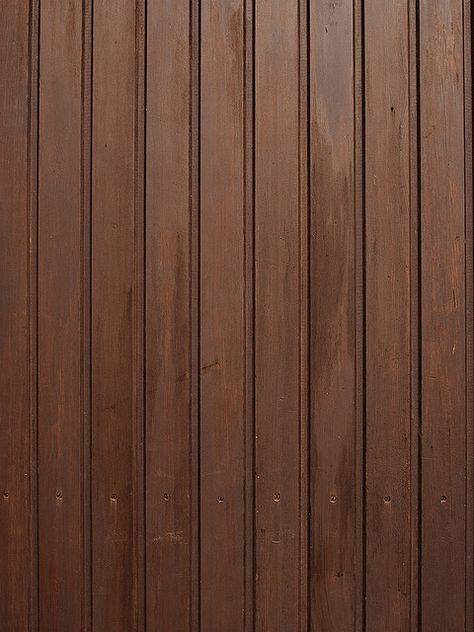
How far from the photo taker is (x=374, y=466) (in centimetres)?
109

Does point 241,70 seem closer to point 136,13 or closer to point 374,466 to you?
point 136,13

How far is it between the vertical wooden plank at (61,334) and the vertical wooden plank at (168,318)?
0.12m

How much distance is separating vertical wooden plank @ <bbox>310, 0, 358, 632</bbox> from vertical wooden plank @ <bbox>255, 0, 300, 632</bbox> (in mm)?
32

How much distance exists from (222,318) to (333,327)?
0.58ft

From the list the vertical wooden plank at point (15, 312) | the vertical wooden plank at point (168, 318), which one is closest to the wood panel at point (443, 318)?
the vertical wooden plank at point (168, 318)

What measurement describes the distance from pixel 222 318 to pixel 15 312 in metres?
0.34

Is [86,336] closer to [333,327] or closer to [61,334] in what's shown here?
[61,334]

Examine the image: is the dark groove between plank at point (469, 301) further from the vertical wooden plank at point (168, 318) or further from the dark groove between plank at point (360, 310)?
the vertical wooden plank at point (168, 318)

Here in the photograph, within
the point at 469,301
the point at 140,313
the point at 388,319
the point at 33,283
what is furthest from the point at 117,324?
the point at 469,301

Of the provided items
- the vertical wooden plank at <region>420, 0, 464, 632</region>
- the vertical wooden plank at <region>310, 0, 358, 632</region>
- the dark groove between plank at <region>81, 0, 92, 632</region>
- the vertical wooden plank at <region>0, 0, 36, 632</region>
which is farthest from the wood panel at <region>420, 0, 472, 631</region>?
the vertical wooden plank at <region>0, 0, 36, 632</region>

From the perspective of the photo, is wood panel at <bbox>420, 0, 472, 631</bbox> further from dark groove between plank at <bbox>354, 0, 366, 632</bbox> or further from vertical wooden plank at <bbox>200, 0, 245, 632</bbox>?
vertical wooden plank at <bbox>200, 0, 245, 632</bbox>

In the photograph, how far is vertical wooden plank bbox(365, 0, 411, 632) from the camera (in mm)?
1092

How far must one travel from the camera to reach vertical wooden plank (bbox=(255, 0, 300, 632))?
1.10 metres

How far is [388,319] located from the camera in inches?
43.2
